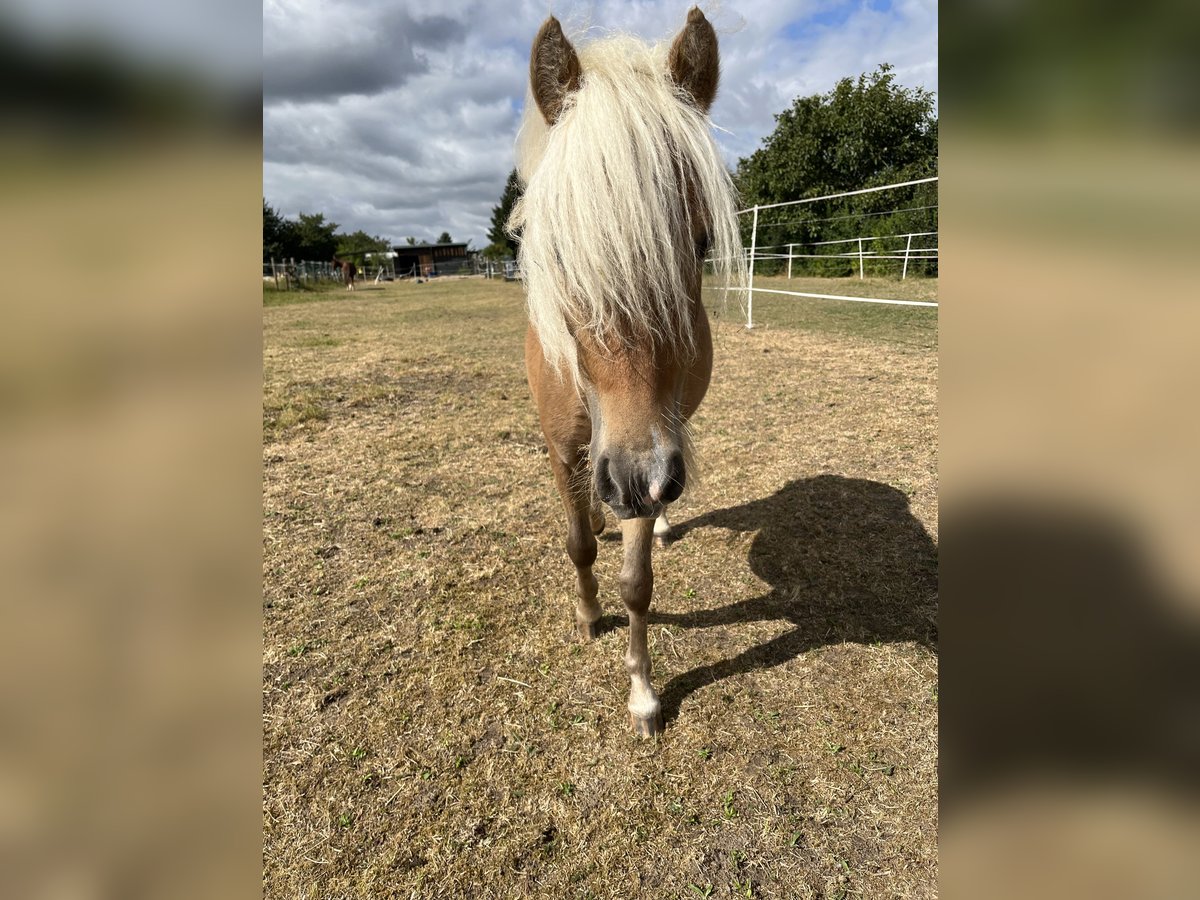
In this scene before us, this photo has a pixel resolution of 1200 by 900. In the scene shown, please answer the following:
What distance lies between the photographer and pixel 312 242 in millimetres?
54938

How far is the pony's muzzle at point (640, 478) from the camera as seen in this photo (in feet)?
5.38

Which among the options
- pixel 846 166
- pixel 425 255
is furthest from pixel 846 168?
pixel 425 255

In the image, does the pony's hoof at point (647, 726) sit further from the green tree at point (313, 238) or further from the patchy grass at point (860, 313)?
the green tree at point (313, 238)

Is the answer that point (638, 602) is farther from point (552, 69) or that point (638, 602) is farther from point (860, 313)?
point (860, 313)

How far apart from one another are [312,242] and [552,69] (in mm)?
61781

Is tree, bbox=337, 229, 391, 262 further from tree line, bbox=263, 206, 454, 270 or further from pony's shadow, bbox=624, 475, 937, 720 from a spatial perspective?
pony's shadow, bbox=624, 475, 937, 720
